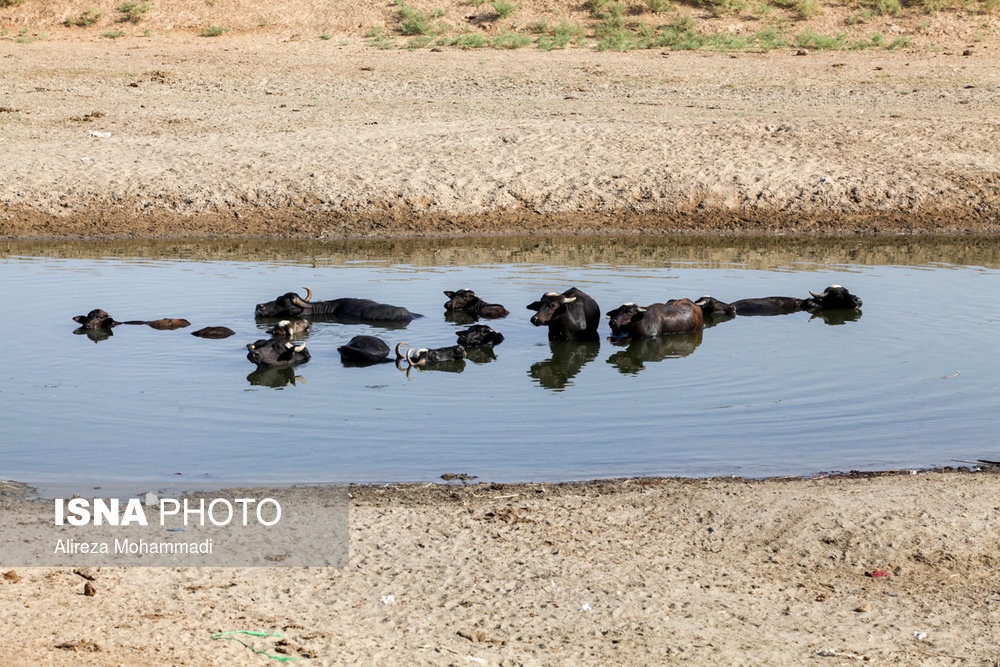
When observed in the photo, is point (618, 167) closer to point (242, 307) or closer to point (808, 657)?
point (242, 307)

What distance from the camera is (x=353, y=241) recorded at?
2153 centimetres

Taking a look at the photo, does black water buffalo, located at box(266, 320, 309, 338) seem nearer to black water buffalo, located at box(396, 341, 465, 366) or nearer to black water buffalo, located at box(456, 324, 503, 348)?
black water buffalo, located at box(396, 341, 465, 366)

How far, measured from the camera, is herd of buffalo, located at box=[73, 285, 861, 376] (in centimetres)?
1282

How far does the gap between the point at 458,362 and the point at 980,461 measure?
5.24 meters

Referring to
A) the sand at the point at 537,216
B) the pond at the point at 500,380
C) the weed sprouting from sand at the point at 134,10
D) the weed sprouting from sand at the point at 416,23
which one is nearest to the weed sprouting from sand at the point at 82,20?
the weed sprouting from sand at the point at 134,10

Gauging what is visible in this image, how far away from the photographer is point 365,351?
502 inches

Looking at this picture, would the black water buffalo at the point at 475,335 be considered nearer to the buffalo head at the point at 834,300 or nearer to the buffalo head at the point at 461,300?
the buffalo head at the point at 461,300

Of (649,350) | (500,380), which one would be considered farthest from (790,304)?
(500,380)

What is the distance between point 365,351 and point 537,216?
10.1 meters

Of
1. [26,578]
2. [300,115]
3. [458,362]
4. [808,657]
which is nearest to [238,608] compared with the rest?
[26,578]

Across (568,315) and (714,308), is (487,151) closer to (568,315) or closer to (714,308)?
(714,308)

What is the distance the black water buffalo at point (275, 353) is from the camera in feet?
40.9

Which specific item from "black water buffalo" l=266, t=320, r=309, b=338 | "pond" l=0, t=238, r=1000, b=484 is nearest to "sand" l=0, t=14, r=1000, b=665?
"pond" l=0, t=238, r=1000, b=484

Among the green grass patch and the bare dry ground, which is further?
the green grass patch
